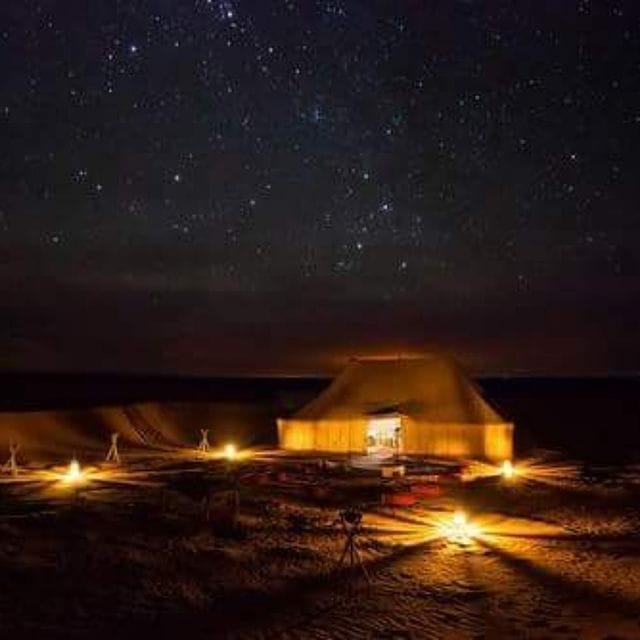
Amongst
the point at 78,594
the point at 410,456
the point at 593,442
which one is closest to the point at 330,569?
the point at 78,594

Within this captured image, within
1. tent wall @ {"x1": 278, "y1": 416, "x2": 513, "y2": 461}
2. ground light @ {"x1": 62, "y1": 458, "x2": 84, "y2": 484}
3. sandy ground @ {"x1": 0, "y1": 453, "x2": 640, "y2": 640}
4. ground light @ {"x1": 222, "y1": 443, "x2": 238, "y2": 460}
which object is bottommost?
sandy ground @ {"x1": 0, "y1": 453, "x2": 640, "y2": 640}

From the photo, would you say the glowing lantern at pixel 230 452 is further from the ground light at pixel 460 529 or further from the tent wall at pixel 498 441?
the ground light at pixel 460 529

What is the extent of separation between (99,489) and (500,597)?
42.5 ft

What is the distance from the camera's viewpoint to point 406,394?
32188 mm

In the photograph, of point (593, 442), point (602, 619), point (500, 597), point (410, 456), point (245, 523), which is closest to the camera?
point (602, 619)

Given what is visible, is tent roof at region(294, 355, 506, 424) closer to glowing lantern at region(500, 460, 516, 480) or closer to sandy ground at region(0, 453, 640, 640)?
glowing lantern at region(500, 460, 516, 480)

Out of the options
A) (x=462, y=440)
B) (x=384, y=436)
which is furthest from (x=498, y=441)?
(x=384, y=436)

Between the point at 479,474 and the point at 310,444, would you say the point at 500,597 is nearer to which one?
the point at 479,474

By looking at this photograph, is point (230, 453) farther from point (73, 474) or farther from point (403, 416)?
point (73, 474)

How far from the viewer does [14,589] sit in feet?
39.6

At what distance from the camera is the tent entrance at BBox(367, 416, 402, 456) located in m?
31.0

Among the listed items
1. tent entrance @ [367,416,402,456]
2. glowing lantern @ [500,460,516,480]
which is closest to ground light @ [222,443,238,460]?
tent entrance @ [367,416,402,456]

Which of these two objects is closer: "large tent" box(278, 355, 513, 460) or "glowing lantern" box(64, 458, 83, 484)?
"glowing lantern" box(64, 458, 83, 484)

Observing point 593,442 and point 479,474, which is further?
point 593,442
